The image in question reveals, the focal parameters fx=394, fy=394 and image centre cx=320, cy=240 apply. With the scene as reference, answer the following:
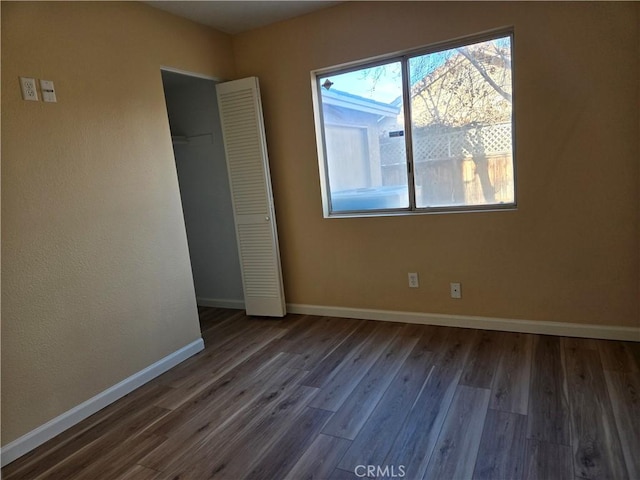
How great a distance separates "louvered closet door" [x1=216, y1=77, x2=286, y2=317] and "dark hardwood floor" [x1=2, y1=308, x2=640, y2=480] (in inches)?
31.3

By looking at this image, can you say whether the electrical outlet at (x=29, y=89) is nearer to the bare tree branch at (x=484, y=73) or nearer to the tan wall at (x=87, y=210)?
the tan wall at (x=87, y=210)

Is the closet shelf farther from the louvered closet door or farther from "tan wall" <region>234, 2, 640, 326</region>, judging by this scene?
"tan wall" <region>234, 2, 640, 326</region>

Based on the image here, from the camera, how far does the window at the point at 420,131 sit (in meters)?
2.75

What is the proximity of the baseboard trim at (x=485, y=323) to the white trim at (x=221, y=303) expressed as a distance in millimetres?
659

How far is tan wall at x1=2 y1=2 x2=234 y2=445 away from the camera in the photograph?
204 centimetres

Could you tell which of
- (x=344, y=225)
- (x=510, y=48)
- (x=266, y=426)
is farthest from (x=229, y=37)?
(x=266, y=426)

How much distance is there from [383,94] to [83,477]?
3056 mm

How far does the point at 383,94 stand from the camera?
3117mm

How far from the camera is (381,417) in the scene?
206cm

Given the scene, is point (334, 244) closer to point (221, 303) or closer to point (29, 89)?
point (221, 303)

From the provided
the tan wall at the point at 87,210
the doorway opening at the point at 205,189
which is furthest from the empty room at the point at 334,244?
the doorway opening at the point at 205,189

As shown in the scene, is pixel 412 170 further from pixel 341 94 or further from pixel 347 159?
pixel 341 94

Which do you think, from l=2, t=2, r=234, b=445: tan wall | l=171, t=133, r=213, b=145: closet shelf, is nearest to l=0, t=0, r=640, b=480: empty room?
l=2, t=2, r=234, b=445: tan wall

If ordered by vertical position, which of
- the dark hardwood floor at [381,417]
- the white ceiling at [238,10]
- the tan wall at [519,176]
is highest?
the white ceiling at [238,10]
